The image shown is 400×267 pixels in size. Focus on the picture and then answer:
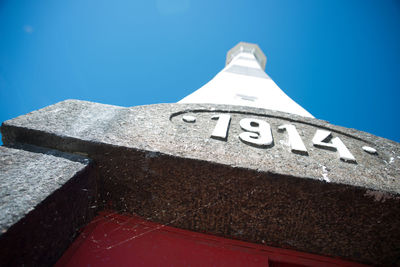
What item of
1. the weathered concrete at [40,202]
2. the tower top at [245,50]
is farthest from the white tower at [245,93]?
the tower top at [245,50]

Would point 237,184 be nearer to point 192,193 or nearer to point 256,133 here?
point 192,193

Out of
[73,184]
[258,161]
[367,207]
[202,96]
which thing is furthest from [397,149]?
[202,96]

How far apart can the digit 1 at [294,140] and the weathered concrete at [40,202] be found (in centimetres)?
161

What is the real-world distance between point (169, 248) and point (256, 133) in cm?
122

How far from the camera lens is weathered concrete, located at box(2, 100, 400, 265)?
1.39 m

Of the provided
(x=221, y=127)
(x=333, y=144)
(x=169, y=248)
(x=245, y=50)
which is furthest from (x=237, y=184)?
(x=245, y=50)

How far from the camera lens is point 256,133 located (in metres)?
1.90

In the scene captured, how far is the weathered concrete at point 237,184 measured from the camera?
139 centimetres

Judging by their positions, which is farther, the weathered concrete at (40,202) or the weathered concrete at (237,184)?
the weathered concrete at (237,184)

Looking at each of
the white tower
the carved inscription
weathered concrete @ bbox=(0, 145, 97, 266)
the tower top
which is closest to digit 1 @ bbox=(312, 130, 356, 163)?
the carved inscription

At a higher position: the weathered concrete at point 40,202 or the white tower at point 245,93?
the white tower at point 245,93

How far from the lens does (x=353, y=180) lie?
1.41m

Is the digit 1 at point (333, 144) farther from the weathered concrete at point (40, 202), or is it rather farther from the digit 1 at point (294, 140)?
the weathered concrete at point (40, 202)

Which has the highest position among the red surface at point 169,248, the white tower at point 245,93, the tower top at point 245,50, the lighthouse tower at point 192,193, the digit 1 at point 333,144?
the tower top at point 245,50
